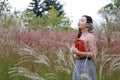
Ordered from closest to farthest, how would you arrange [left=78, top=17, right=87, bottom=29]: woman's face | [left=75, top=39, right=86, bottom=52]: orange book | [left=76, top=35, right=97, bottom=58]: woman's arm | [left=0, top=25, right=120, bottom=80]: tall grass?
1. [left=76, top=35, right=97, bottom=58]: woman's arm
2. [left=75, top=39, right=86, bottom=52]: orange book
3. [left=78, top=17, right=87, bottom=29]: woman's face
4. [left=0, top=25, right=120, bottom=80]: tall grass

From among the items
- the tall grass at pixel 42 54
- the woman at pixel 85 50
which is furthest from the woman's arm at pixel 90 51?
the tall grass at pixel 42 54

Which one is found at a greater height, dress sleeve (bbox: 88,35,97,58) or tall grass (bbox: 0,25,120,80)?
dress sleeve (bbox: 88,35,97,58)

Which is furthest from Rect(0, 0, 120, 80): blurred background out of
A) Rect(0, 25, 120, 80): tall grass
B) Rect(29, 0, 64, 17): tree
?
Rect(29, 0, 64, 17): tree

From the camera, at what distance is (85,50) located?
4285 mm

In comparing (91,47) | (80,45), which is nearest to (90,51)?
(91,47)

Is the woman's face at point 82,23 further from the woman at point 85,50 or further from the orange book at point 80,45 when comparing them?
the orange book at point 80,45

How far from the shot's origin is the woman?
4.18 metres

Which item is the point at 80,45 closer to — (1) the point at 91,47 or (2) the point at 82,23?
(1) the point at 91,47

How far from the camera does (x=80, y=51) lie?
4277 mm

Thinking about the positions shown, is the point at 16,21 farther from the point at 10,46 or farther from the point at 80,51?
the point at 80,51

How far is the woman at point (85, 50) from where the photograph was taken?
4176 millimetres

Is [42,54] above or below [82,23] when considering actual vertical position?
below

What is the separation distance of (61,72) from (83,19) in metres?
0.65

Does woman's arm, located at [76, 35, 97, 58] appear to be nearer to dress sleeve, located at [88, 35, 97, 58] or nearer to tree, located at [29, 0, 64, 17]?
dress sleeve, located at [88, 35, 97, 58]
